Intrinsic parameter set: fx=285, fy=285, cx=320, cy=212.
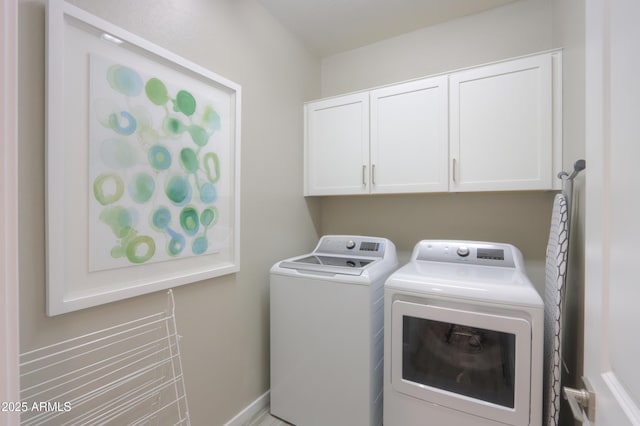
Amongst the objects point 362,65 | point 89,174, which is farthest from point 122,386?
point 362,65

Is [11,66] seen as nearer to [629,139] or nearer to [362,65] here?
[629,139]

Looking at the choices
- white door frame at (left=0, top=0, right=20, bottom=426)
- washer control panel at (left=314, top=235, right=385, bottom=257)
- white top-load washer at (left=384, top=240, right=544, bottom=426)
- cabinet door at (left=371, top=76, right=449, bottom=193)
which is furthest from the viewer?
washer control panel at (left=314, top=235, right=385, bottom=257)

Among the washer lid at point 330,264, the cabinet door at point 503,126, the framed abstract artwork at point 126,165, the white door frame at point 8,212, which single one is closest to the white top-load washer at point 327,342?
the washer lid at point 330,264

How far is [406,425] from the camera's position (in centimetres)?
145

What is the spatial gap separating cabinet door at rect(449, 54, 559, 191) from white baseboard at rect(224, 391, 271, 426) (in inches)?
73.8

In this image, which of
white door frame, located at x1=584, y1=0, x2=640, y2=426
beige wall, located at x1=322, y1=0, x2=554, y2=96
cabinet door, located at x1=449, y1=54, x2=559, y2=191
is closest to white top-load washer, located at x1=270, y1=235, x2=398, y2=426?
cabinet door, located at x1=449, y1=54, x2=559, y2=191

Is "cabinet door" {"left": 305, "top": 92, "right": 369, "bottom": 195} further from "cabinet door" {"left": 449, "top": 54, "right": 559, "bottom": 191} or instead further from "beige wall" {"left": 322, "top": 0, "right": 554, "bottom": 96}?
"cabinet door" {"left": 449, "top": 54, "right": 559, "bottom": 191}

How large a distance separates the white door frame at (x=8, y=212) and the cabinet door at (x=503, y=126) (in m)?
1.88

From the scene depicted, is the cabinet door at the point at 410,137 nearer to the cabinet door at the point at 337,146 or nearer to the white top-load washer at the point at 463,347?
the cabinet door at the point at 337,146

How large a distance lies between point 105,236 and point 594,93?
1566mm

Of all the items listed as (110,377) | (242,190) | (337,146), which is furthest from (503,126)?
(110,377)

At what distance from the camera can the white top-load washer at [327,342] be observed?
1.55 meters

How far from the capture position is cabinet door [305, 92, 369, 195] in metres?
2.08

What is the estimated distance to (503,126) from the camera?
1.65 meters
